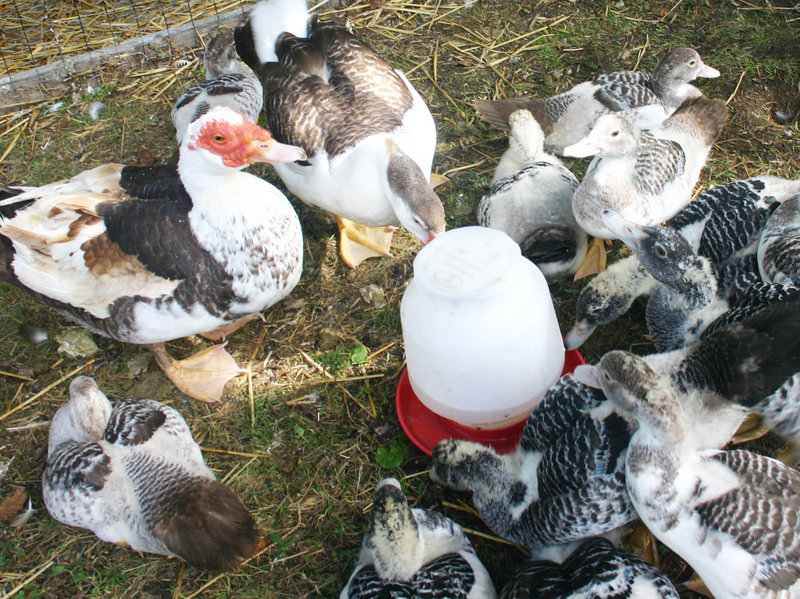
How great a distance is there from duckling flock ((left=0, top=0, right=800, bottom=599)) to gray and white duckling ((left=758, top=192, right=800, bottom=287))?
1 centimetres

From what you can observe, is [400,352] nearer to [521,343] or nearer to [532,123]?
[521,343]

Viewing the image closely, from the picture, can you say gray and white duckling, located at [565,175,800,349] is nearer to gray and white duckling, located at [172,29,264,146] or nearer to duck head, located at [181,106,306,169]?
duck head, located at [181,106,306,169]

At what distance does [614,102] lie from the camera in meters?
4.36

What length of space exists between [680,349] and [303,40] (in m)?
2.65

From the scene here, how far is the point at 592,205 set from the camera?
3.54 metres

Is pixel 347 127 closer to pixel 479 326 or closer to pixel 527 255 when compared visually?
pixel 527 255

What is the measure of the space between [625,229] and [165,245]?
2183 millimetres

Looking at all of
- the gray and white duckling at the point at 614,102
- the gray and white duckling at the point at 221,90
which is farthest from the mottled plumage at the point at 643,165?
the gray and white duckling at the point at 221,90

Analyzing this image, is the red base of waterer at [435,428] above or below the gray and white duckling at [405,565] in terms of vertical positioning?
below

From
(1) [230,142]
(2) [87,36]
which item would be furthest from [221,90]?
(2) [87,36]

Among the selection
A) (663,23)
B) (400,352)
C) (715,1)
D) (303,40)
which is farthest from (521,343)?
(715,1)

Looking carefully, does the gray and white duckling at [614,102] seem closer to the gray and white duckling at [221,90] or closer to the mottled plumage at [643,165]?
the mottled plumage at [643,165]

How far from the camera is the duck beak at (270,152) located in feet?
10.3

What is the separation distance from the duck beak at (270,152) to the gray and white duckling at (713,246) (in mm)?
1553
